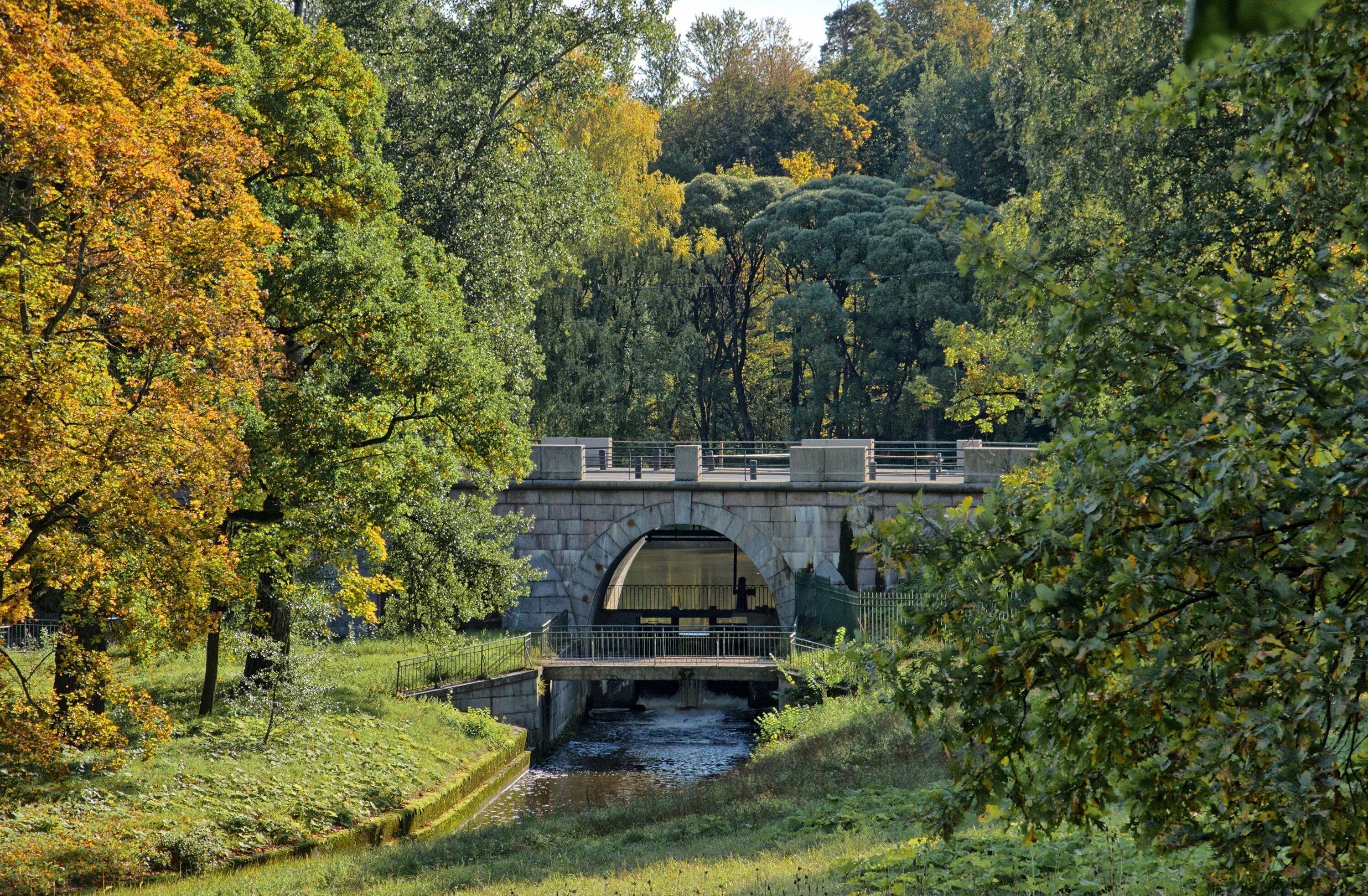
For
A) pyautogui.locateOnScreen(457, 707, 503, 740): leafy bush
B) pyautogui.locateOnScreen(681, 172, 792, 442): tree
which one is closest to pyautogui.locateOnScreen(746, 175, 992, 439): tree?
pyautogui.locateOnScreen(681, 172, 792, 442): tree

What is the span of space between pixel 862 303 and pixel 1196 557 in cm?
4374

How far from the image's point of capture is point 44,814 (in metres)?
13.4

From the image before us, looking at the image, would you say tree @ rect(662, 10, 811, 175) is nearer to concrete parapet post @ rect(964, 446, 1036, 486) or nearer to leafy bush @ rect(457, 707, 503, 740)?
concrete parapet post @ rect(964, 446, 1036, 486)

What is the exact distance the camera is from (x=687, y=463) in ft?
92.9

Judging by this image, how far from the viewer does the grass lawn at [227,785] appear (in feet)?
42.7

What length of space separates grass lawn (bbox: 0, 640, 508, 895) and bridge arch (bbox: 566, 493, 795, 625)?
21.8 feet

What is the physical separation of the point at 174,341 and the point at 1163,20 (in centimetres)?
1200

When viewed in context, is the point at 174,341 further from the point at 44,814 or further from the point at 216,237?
the point at 44,814

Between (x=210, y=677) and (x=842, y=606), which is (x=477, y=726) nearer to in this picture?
(x=210, y=677)

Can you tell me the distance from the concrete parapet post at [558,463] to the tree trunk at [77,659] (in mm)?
14550

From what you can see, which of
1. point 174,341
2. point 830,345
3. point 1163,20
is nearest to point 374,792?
point 174,341

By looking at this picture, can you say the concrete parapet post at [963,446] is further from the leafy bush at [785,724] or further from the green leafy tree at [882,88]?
the green leafy tree at [882,88]

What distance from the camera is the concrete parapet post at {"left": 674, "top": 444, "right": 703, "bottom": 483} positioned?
92.6 ft

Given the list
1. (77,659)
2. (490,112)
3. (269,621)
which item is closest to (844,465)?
(490,112)
